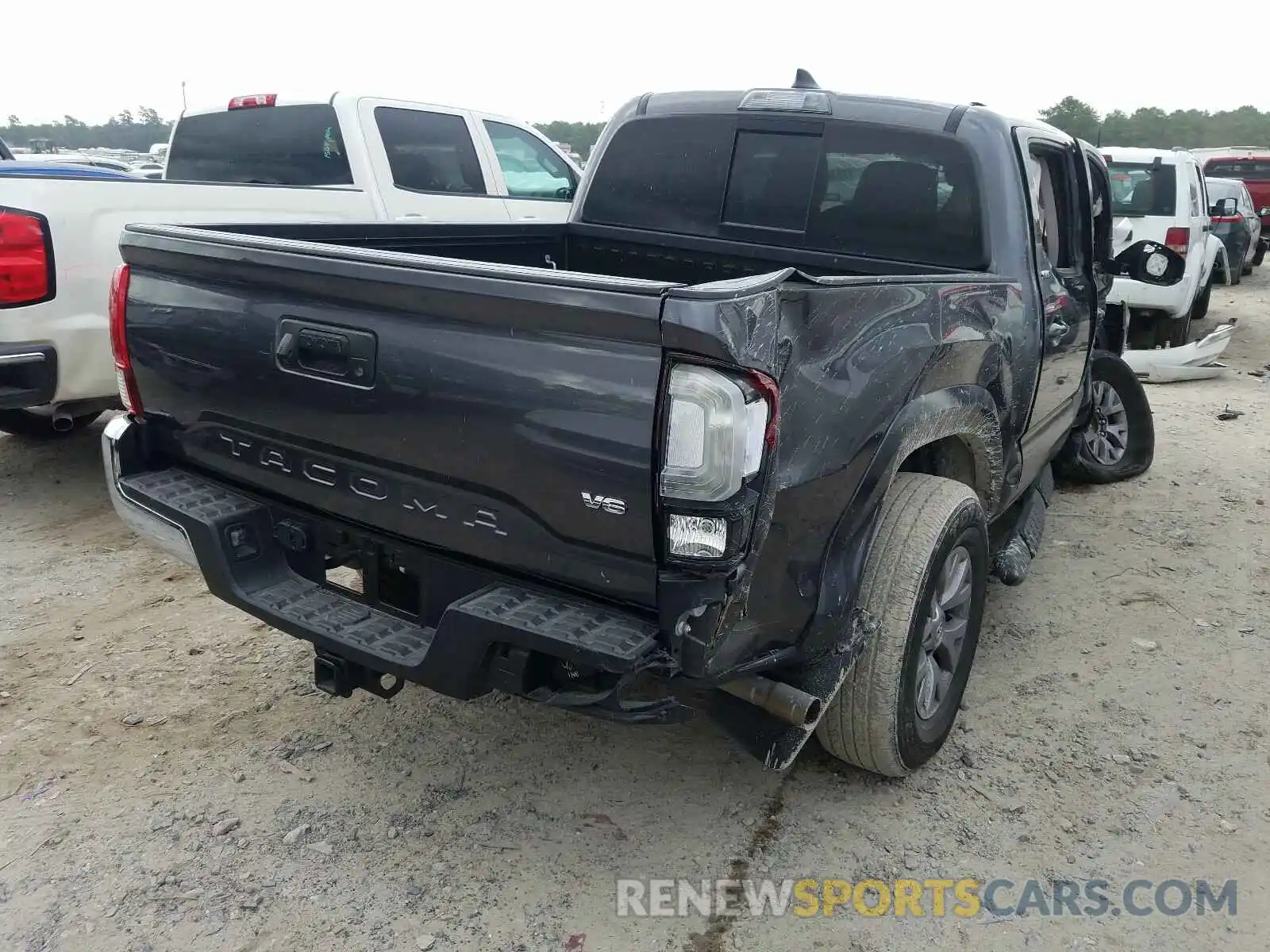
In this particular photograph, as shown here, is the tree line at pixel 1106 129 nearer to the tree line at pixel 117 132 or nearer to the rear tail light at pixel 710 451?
the tree line at pixel 117 132

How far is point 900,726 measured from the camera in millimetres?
2719

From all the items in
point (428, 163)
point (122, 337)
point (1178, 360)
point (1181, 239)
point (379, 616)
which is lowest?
point (1178, 360)

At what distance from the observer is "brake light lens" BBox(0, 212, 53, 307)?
4434 millimetres

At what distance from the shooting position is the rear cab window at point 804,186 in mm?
3412

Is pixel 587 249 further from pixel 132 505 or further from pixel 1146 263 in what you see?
pixel 1146 263

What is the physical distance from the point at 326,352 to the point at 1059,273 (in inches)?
111

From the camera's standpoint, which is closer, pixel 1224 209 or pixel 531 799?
pixel 531 799

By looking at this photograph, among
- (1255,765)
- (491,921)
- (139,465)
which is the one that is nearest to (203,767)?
(139,465)

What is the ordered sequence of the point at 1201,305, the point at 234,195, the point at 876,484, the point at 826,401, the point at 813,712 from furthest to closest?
the point at 1201,305, the point at 234,195, the point at 876,484, the point at 813,712, the point at 826,401

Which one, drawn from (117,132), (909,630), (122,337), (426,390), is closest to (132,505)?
(122,337)

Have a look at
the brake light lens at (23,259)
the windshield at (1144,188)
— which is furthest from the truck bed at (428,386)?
the windshield at (1144,188)

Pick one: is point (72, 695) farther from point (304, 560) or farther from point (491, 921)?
point (491, 921)

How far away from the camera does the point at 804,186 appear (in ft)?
12.0

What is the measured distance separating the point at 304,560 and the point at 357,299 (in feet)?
2.43
